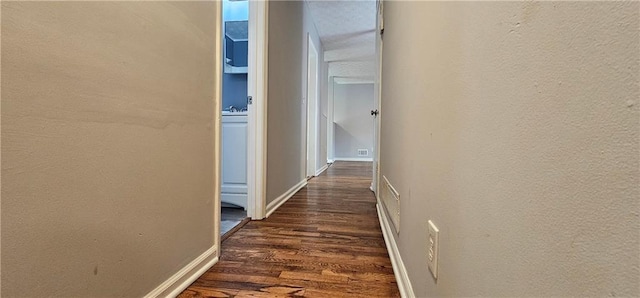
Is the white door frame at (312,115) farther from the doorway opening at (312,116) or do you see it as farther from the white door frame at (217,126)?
the white door frame at (217,126)

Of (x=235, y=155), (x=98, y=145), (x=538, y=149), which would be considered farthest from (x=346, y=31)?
(x=538, y=149)

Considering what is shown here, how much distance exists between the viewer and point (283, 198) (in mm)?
2637

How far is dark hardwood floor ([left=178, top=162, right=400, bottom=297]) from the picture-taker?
115 centimetres

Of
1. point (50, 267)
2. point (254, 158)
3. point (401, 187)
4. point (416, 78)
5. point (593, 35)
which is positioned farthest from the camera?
point (254, 158)

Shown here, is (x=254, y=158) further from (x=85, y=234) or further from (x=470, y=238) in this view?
(x=470, y=238)

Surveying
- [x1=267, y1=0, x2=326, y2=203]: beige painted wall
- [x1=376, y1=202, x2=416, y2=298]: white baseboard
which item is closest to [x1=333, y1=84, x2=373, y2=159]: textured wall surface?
[x1=267, y1=0, x2=326, y2=203]: beige painted wall

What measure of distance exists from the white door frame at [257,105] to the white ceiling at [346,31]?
1.56 meters

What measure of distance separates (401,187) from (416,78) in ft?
1.41

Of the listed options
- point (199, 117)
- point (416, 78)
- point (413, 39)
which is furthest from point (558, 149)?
point (199, 117)

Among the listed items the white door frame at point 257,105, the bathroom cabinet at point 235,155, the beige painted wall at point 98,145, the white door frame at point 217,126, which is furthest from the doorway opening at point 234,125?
the beige painted wall at point 98,145

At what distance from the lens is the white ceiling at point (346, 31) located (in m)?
3.43

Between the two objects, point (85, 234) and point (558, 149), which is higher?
point (558, 149)

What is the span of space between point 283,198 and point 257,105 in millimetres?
928

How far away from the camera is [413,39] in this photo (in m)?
1.03
